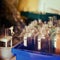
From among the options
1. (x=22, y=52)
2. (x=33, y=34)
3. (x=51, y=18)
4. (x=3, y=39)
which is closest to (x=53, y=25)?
(x=51, y=18)

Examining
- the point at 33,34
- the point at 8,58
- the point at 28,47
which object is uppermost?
the point at 33,34

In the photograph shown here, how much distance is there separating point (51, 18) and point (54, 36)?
0.48 feet

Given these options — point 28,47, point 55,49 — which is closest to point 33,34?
point 28,47

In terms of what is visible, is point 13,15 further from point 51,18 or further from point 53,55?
point 53,55

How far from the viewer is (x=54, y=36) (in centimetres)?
133

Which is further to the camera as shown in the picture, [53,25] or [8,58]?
[8,58]

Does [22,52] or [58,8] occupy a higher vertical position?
[58,8]

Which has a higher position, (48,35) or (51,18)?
(51,18)

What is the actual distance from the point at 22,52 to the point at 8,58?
0.17m

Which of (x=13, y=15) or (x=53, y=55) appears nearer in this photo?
(x=53, y=55)

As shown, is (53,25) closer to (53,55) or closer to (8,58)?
(53,55)

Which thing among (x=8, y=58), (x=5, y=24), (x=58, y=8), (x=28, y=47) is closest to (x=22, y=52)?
(x=28, y=47)

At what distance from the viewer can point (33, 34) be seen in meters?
1.39

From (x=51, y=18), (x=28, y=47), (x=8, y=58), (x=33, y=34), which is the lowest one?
(x=8, y=58)
